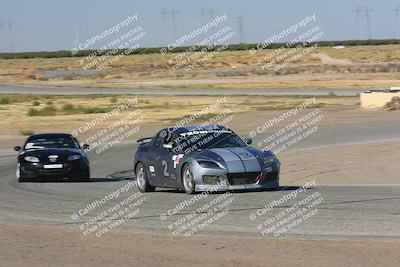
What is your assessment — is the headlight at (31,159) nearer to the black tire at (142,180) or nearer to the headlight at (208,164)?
the black tire at (142,180)

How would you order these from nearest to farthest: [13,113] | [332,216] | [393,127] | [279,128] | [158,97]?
1. [332,216]
2. [393,127]
3. [279,128]
4. [13,113]
5. [158,97]

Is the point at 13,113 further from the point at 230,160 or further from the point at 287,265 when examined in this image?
the point at 287,265

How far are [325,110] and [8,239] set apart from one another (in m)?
39.8

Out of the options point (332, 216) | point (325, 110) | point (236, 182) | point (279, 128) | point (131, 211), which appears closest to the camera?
point (332, 216)

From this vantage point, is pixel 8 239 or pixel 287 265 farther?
pixel 8 239

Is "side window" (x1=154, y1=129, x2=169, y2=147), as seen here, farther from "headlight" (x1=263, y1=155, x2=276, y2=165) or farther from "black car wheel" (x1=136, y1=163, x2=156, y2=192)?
"headlight" (x1=263, y1=155, x2=276, y2=165)

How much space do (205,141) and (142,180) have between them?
1.77 m

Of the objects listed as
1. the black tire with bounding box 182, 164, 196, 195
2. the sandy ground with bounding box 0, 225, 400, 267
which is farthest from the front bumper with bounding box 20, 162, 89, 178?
the sandy ground with bounding box 0, 225, 400, 267

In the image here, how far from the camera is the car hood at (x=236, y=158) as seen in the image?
1766 cm

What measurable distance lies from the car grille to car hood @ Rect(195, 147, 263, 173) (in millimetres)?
65

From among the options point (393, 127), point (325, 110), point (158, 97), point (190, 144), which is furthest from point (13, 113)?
point (190, 144)

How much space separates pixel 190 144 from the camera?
61.6 feet

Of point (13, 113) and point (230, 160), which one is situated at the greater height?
point (230, 160)

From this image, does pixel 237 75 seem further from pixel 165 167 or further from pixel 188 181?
pixel 188 181
